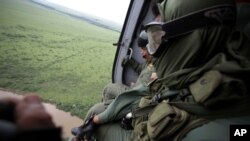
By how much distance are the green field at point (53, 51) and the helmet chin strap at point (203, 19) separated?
3877 millimetres

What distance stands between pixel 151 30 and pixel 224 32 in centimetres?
34

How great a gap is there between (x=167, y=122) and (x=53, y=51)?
7918 millimetres

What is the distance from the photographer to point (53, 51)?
8883 mm

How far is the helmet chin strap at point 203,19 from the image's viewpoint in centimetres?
141

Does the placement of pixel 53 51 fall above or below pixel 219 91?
below

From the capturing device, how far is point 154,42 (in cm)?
159

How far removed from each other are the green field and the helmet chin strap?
3877 mm

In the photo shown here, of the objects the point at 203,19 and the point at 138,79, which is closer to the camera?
the point at 203,19

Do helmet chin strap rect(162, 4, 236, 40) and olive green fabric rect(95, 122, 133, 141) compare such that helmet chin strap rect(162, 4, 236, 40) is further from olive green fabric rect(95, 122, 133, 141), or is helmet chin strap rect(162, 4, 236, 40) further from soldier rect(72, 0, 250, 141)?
olive green fabric rect(95, 122, 133, 141)

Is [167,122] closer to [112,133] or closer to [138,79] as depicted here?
[112,133]

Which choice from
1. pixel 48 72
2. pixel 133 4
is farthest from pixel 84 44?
pixel 133 4

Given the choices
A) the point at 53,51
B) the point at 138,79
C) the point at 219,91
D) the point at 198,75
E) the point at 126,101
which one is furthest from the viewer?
the point at 53,51

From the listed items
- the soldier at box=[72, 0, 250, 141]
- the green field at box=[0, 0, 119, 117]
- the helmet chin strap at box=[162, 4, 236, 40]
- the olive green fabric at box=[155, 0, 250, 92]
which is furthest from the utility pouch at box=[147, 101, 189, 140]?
the green field at box=[0, 0, 119, 117]

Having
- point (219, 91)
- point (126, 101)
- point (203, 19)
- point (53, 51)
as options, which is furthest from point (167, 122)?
point (53, 51)
